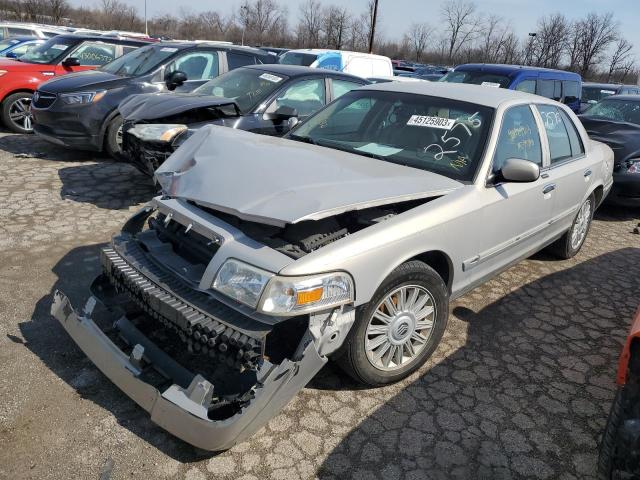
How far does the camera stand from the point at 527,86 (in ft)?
31.8

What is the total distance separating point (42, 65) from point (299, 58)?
582 centimetres

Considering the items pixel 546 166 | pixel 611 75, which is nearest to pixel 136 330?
pixel 546 166

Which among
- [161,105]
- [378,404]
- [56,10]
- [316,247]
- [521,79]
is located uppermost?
[56,10]

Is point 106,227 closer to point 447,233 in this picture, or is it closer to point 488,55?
point 447,233

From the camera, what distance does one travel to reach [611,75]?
43.8m

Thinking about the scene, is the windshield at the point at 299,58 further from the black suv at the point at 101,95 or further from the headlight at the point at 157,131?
the headlight at the point at 157,131

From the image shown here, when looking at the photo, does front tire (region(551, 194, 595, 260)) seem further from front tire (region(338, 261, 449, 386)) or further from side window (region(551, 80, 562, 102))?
side window (region(551, 80, 562, 102))

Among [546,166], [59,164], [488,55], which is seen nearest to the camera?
[546,166]

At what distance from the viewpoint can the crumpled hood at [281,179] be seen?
262 cm

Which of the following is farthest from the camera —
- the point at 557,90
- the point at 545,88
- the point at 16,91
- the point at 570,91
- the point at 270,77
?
the point at 570,91

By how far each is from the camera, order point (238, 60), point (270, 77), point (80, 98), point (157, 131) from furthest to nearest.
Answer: point (238, 60), point (80, 98), point (270, 77), point (157, 131)

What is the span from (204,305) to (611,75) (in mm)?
50709

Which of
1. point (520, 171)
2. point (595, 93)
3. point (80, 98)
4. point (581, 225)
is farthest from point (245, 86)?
point (595, 93)

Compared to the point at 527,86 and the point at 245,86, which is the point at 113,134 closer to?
the point at 245,86
